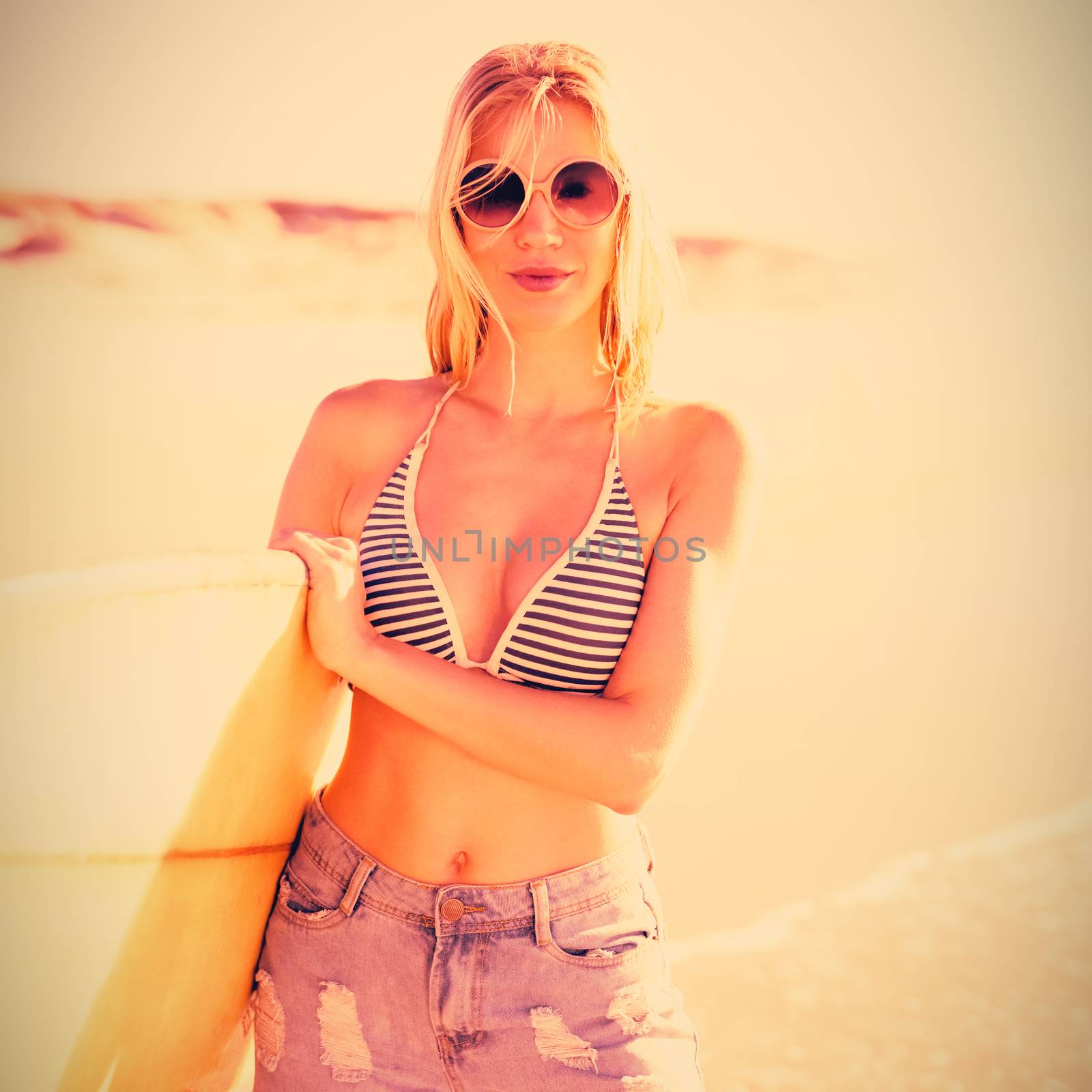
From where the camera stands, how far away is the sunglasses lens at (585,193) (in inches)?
65.7

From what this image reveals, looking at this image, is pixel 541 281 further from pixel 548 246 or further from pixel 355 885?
pixel 355 885

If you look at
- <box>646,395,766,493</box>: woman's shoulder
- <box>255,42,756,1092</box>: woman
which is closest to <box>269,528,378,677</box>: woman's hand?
<box>255,42,756,1092</box>: woman

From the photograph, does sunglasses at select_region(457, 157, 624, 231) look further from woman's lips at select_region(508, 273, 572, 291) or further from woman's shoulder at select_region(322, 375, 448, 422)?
woman's shoulder at select_region(322, 375, 448, 422)

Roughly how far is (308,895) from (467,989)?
316 millimetres

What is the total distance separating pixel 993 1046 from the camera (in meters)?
3.66

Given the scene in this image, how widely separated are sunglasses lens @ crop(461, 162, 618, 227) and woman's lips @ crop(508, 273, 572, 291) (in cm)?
10

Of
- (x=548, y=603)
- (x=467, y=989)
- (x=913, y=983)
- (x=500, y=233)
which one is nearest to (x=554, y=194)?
(x=500, y=233)

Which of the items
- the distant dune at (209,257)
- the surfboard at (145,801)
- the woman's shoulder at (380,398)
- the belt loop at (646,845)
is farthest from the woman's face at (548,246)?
the distant dune at (209,257)

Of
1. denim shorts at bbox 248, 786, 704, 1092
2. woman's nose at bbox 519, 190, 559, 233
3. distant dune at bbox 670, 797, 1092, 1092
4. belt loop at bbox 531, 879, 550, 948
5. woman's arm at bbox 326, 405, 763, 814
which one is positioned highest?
woman's nose at bbox 519, 190, 559, 233

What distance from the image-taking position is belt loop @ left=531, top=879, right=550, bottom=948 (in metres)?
1.40

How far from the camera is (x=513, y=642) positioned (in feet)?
4.96

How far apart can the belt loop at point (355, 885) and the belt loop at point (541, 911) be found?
0.26 m

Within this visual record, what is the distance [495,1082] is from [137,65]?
5.33 meters

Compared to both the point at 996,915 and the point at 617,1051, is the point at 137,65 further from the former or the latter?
the point at 996,915
